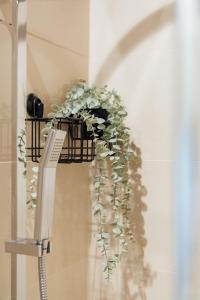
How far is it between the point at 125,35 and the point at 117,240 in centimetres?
62

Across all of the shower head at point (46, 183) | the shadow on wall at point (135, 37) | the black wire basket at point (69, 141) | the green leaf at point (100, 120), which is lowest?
the shower head at point (46, 183)

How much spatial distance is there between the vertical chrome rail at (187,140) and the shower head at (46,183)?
0.45 m

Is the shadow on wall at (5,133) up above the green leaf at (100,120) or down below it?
below

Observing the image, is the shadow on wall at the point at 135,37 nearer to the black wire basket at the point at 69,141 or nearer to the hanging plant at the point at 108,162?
Answer: the hanging plant at the point at 108,162

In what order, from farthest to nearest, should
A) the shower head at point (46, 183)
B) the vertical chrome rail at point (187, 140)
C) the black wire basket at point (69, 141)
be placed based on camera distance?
the vertical chrome rail at point (187, 140) → the black wire basket at point (69, 141) → the shower head at point (46, 183)

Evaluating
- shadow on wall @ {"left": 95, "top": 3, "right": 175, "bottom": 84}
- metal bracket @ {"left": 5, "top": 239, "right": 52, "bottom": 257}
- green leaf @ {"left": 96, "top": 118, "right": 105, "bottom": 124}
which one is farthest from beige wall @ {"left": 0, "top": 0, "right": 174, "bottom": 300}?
metal bracket @ {"left": 5, "top": 239, "right": 52, "bottom": 257}

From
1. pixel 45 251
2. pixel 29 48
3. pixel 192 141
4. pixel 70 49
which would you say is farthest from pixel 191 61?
pixel 45 251

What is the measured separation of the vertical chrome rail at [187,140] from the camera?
1.18m

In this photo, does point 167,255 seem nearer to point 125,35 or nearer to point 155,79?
point 155,79

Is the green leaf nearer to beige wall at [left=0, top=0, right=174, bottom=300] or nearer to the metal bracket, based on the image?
beige wall at [left=0, top=0, right=174, bottom=300]

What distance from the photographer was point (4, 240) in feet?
3.15

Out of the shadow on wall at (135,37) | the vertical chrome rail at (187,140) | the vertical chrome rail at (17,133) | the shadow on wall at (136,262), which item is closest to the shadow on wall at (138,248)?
the shadow on wall at (136,262)

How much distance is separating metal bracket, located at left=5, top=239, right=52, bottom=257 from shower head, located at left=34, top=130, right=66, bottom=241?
0.04 feet

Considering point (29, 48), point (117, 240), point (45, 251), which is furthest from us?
point (117, 240)
